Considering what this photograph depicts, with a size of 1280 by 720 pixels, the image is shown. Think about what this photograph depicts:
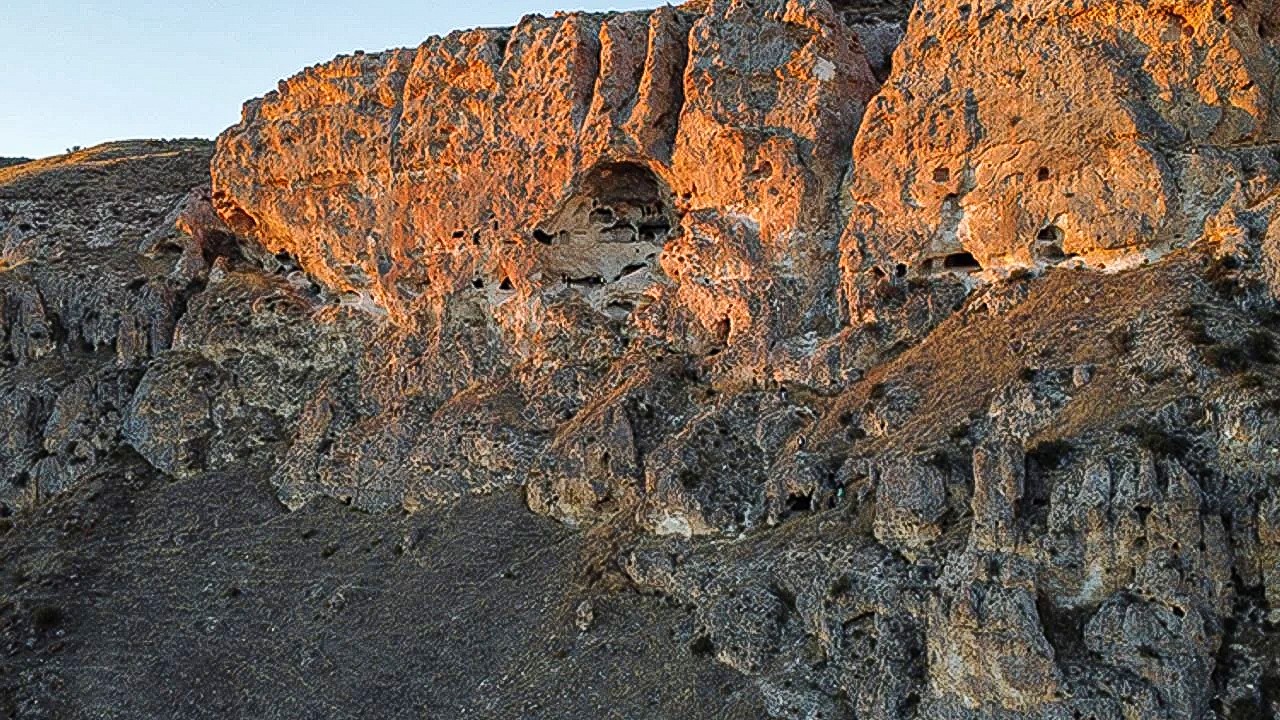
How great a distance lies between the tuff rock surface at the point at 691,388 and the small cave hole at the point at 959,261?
412 millimetres

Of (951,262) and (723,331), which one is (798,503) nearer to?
(723,331)

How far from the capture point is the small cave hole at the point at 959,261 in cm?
4603

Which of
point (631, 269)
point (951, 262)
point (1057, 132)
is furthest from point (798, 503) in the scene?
point (631, 269)

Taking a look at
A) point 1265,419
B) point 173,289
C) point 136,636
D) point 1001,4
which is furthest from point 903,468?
point 173,289

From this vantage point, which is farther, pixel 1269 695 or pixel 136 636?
pixel 136 636

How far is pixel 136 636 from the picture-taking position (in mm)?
46750

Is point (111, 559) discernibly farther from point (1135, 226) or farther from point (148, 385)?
point (1135, 226)

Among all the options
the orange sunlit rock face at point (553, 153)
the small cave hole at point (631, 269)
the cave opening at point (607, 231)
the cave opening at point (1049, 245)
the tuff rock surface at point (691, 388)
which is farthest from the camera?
the small cave hole at point (631, 269)

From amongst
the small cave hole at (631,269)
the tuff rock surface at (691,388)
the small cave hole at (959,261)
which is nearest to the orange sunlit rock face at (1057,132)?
the tuff rock surface at (691,388)

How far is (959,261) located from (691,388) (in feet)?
42.6

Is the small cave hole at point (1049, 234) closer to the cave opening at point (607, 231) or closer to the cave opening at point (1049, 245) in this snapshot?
the cave opening at point (1049, 245)

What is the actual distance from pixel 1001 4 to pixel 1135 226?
12.0 m

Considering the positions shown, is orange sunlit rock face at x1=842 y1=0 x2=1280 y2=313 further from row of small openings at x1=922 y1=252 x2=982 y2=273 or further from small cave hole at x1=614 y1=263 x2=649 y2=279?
small cave hole at x1=614 y1=263 x2=649 y2=279

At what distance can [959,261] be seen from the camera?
4641 cm
